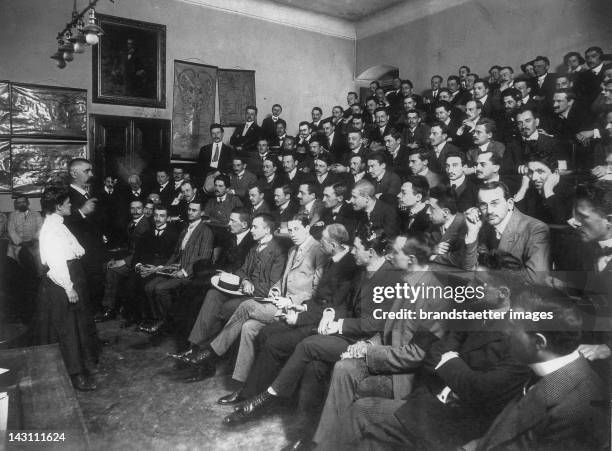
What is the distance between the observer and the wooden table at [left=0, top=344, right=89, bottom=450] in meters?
1.56

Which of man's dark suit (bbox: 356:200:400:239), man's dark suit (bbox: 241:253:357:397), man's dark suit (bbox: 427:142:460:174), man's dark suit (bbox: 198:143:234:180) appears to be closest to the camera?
man's dark suit (bbox: 241:253:357:397)

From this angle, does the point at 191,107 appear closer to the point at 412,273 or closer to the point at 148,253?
the point at 148,253

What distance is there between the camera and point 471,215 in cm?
296

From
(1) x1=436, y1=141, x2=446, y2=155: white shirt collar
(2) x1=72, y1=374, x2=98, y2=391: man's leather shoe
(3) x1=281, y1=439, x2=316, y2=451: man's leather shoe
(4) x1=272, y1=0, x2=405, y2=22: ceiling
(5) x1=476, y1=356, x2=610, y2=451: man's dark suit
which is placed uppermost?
(4) x1=272, y1=0, x2=405, y2=22: ceiling

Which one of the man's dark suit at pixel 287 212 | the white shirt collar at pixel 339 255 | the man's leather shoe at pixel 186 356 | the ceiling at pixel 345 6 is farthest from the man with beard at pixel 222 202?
the ceiling at pixel 345 6

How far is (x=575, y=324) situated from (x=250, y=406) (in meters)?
1.81

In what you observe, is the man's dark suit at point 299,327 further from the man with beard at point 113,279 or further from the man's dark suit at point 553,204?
the man with beard at point 113,279

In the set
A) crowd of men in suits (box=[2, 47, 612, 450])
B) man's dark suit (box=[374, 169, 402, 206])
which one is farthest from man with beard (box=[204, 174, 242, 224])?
man's dark suit (box=[374, 169, 402, 206])

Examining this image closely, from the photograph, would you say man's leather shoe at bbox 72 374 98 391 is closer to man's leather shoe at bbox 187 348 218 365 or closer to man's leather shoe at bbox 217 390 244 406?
man's leather shoe at bbox 187 348 218 365

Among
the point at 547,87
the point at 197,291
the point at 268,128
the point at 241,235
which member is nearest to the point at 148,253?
the point at 197,291

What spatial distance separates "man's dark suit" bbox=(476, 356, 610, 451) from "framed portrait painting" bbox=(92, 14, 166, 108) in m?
7.35

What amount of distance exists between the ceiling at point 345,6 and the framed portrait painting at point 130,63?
8.34 feet

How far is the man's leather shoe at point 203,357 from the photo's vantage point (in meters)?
3.40

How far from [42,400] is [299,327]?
4.97ft
